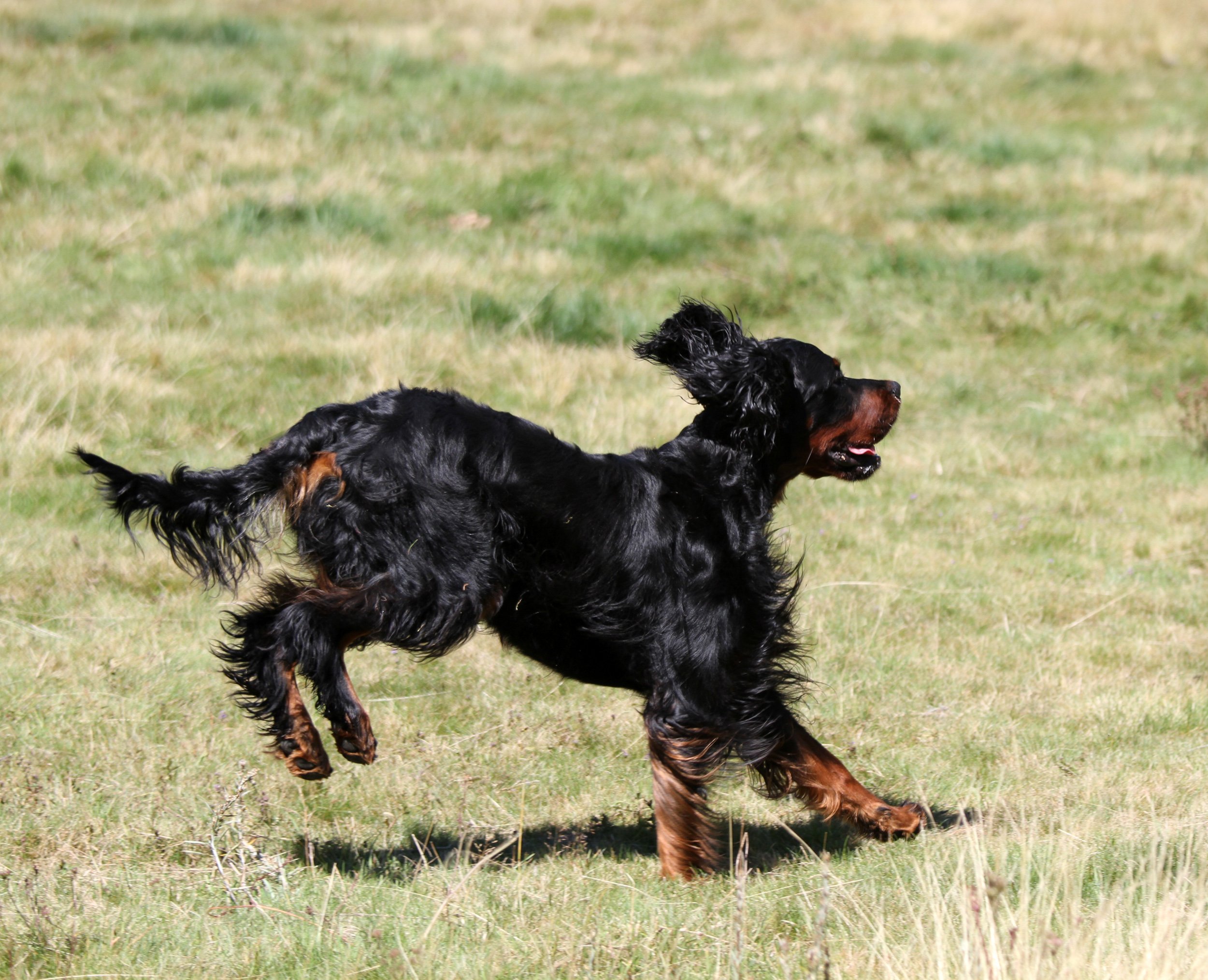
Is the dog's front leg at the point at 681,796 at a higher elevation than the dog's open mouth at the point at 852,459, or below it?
below

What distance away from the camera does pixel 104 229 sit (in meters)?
9.92

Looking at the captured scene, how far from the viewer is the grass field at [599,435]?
318 centimetres

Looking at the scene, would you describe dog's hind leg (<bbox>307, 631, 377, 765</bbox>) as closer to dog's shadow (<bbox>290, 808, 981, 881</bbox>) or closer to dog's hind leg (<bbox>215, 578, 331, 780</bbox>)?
dog's hind leg (<bbox>215, 578, 331, 780</bbox>)

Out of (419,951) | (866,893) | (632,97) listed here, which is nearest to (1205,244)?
(632,97)

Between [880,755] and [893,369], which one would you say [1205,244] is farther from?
[880,755]

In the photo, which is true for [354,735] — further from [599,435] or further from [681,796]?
[599,435]

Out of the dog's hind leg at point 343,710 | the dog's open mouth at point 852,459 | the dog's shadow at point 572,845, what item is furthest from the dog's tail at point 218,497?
the dog's open mouth at point 852,459

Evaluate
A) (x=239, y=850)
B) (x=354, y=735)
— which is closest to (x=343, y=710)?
(x=354, y=735)

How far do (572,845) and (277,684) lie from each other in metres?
1.02

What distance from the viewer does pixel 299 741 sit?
3393 millimetres

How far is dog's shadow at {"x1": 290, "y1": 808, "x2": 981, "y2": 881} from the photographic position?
3703 mm

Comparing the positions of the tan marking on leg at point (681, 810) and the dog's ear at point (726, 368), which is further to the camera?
the dog's ear at point (726, 368)

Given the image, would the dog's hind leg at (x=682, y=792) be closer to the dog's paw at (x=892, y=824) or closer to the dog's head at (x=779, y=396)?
the dog's paw at (x=892, y=824)

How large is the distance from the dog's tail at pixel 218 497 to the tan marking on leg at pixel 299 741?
40 centimetres
